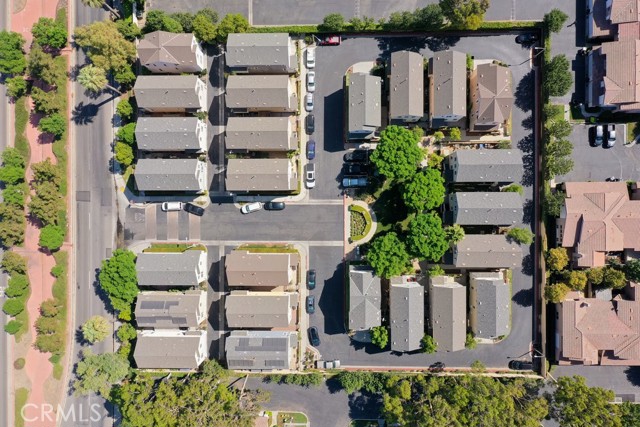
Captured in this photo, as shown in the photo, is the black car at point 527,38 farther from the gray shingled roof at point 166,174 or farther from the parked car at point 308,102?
the gray shingled roof at point 166,174

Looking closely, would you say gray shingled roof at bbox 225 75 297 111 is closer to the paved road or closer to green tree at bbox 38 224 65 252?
the paved road

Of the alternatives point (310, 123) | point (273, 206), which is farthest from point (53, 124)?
point (310, 123)

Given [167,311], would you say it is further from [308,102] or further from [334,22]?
[334,22]

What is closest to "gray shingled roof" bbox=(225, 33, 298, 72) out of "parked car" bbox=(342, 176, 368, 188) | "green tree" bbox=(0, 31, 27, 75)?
"parked car" bbox=(342, 176, 368, 188)

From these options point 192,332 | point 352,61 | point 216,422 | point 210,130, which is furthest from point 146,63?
point 216,422

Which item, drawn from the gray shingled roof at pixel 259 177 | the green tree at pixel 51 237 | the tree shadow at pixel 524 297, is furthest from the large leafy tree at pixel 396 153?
the green tree at pixel 51 237

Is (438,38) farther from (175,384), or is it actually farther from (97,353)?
(97,353)
